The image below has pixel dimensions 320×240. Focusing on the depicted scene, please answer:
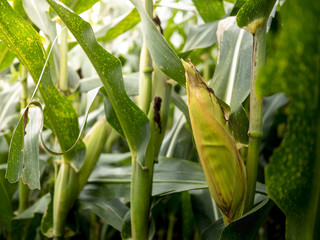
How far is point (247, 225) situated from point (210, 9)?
0.49m

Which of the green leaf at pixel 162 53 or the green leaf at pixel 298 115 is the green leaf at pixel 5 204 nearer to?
the green leaf at pixel 162 53

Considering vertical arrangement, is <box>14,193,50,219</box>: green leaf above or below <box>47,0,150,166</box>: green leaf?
below

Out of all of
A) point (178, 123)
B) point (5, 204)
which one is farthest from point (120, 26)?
point (5, 204)

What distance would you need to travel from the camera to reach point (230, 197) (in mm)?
403

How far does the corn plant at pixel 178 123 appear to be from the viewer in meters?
0.29

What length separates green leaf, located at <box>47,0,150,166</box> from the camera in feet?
1.42

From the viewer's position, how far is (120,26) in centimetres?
75

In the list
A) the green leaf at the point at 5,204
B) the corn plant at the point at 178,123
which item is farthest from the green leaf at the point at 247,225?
the green leaf at the point at 5,204

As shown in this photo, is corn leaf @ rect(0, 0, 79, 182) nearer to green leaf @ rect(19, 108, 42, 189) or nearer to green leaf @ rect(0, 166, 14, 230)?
green leaf @ rect(19, 108, 42, 189)

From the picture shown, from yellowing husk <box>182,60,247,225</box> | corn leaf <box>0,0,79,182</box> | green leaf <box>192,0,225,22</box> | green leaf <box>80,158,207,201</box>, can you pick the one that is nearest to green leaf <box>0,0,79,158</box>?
corn leaf <box>0,0,79,182</box>

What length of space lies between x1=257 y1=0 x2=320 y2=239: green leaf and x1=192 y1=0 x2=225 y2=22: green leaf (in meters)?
0.42

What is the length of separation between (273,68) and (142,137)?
0.93 feet

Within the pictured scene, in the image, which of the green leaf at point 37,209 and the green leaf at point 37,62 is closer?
the green leaf at point 37,62

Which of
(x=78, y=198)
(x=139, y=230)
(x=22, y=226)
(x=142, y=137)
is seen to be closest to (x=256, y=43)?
(x=142, y=137)
